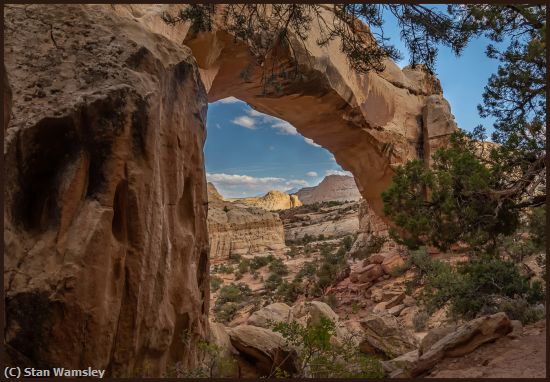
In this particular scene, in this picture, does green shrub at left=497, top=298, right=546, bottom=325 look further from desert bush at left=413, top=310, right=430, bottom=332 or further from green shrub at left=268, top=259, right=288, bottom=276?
green shrub at left=268, top=259, right=288, bottom=276

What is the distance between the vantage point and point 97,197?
4.12 meters

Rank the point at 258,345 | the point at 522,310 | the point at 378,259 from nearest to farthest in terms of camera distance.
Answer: the point at 258,345 → the point at 522,310 → the point at 378,259

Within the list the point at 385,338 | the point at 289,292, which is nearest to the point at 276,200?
the point at 289,292

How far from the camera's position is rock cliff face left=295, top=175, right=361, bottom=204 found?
3410 inches

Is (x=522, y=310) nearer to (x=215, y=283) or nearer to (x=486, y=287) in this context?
(x=486, y=287)

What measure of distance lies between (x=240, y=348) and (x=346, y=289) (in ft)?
30.5

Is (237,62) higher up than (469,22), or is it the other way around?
(237,62)

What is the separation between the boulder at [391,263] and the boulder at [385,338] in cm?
729

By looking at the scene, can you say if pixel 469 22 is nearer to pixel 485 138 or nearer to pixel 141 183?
pixel 485 138

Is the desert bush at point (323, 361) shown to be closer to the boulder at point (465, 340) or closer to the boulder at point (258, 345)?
the boulder at point (465, 340)

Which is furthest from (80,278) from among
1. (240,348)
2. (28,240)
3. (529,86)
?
(529,86)

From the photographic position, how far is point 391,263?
16.7 meters

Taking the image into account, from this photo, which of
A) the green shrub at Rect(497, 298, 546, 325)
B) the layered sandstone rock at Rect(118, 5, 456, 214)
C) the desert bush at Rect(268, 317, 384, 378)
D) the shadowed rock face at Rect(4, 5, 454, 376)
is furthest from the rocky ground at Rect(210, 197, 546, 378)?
the layered sandstone rock at Rect(118, 5, 456, 214)

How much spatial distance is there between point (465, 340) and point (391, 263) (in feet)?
36.3
